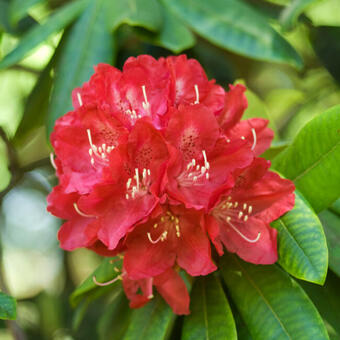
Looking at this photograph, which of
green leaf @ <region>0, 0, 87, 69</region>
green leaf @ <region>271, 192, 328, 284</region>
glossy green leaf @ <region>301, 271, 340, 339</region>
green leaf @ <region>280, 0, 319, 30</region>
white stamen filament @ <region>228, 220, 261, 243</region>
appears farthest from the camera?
green leaf @ <region>0, 0, 87, 69</region>

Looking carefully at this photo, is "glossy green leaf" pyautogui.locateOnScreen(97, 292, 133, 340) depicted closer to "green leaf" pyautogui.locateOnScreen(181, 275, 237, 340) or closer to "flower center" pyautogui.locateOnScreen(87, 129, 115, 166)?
"green leaf" pyautogui.locateOnScreen(181, 275, 237, 340)

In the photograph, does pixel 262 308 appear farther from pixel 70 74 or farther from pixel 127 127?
pixel 70 74

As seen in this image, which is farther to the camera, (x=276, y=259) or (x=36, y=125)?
(x=36, y=125)

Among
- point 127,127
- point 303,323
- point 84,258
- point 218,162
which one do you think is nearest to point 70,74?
point 127,127

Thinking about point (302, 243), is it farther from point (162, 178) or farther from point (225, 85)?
point (225, 85)

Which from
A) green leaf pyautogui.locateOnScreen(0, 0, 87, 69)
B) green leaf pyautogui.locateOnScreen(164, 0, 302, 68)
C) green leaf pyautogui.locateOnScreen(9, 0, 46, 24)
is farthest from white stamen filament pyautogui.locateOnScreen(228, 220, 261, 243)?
green leaf pyautogui.locateOnScreen(9, 0, 46, 24)

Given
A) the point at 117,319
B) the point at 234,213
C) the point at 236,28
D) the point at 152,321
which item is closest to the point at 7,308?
the point at 152,321
